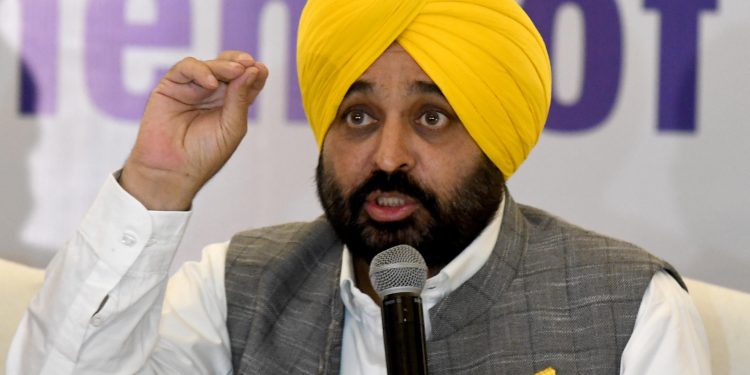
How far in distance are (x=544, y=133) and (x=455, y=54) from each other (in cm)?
91

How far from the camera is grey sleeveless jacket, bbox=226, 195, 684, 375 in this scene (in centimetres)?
208

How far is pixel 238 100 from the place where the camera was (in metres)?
2.11

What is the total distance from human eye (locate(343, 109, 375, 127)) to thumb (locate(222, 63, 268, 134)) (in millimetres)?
201

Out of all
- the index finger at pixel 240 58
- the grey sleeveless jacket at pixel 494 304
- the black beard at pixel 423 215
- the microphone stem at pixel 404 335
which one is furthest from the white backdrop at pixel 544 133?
the microphone stem at pixel 404 335

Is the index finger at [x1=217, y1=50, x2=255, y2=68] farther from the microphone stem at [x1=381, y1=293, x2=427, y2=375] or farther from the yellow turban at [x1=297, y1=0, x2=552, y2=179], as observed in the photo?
the microphone stem at [x1=381, y1=293, x2=427, y2=375]

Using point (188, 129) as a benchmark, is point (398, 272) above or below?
below

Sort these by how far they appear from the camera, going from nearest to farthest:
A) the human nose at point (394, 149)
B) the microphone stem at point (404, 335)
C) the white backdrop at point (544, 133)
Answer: the microphone stem at point (404, 335) → the human nose at point (394, 149) → the white backdrop at point (544, 133)

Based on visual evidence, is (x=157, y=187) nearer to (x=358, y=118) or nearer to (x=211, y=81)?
(x=211, y=81)

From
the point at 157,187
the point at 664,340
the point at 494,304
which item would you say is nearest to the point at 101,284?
the point at 157,187

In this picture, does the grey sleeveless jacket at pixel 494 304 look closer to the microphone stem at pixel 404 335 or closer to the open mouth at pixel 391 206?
the open mouth at pixel 391 206

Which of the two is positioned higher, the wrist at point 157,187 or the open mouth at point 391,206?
the wrist at point 157,187

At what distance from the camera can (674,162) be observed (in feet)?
9.84

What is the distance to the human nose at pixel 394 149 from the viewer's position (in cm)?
211

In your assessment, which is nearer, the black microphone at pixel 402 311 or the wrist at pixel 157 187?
the black microphone at pixel 402 311
